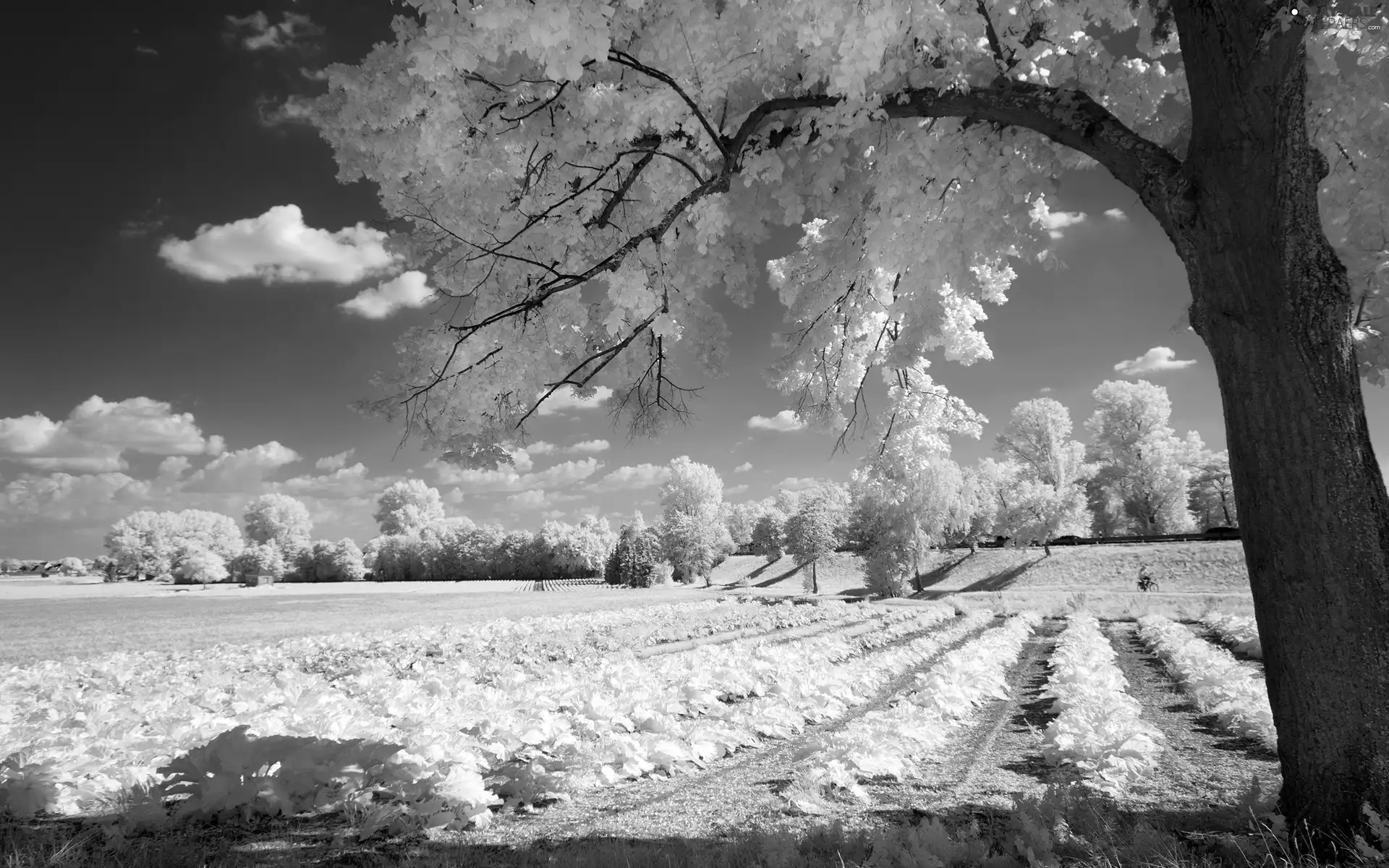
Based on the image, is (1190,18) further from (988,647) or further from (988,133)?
(988,647)

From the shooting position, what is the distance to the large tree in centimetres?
329

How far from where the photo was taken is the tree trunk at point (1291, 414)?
3.17 metres

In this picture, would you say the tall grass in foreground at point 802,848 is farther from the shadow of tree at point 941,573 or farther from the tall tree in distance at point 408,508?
the tall tree in distance at point 408,508

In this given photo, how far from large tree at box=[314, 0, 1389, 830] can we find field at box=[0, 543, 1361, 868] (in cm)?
164

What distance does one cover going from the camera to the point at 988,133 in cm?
484

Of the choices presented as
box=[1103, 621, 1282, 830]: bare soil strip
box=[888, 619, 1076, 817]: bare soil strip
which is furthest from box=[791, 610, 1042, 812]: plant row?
box=[1103, 621, 1282, 830]: bare soil strip

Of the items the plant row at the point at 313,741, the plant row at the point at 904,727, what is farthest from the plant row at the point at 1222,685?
the plant row at the point at 313,741

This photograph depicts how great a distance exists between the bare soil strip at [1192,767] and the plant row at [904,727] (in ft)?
5.69

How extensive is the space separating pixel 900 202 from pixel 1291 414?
270 cm

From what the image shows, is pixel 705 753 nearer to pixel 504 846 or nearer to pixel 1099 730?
pixel 504 846

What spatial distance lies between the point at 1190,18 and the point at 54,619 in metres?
40.4

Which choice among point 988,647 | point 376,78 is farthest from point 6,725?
point 988,647

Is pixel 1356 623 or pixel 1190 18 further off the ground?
pixel 1190 18

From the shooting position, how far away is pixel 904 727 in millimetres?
6609
